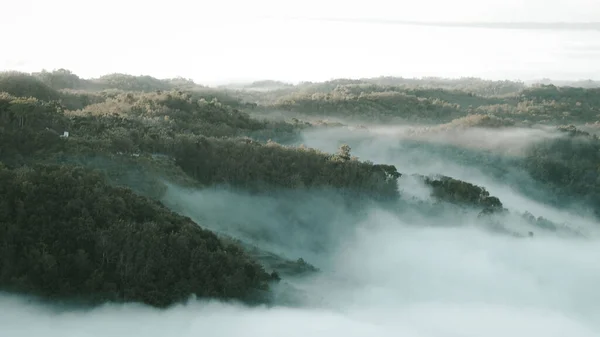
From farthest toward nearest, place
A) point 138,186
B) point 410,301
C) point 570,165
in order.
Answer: point 570,165
point 138,186
point 410,301

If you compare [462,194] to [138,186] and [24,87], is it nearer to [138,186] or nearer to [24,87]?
[138,186]

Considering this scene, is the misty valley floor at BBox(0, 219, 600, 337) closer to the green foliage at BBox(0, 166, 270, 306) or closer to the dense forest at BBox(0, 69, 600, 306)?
the green foliage at BBox(0, 166, 270, 306)

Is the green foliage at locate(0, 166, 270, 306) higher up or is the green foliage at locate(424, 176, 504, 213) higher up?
the green foliage at locate(0, 166, 270, 306)

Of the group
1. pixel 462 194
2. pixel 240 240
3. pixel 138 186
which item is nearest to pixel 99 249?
pixel 138 186

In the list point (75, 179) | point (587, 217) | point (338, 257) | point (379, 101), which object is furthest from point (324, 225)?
point (379, 101)

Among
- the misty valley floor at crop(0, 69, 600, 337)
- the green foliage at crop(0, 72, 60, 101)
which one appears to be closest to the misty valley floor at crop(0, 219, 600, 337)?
the misty valley floor at crop(0, 69, 600, 337)

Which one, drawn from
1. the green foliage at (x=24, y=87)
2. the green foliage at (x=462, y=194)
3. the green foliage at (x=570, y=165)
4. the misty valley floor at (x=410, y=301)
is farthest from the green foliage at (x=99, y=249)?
the green foliage at (x=570, y=165)

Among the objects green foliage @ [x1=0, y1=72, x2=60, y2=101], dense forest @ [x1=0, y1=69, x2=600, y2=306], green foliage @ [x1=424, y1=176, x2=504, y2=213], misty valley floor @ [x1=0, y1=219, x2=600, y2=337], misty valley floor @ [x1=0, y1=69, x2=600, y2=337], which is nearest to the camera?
misty valley floor @ [x1=0, y1=219, x2=600, y2=337]

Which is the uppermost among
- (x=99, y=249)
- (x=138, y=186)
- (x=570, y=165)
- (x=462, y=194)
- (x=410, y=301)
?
(x=138, y=186)
